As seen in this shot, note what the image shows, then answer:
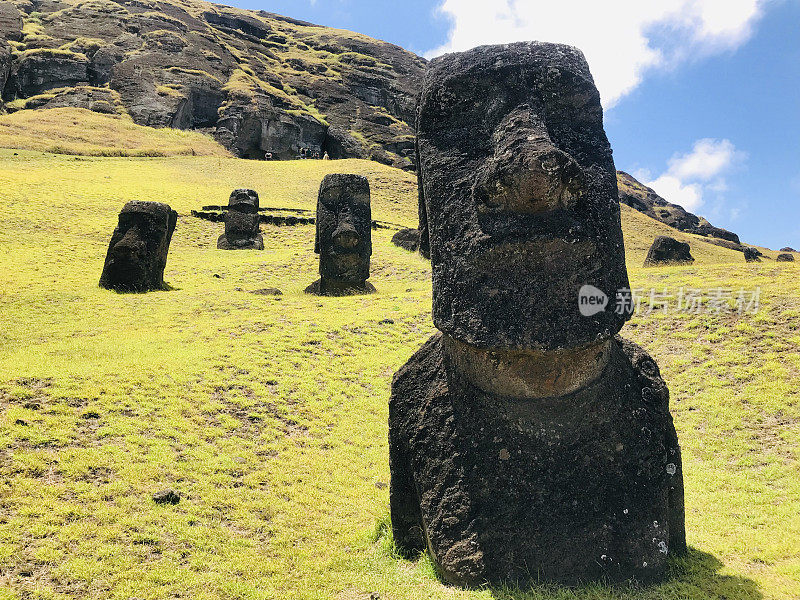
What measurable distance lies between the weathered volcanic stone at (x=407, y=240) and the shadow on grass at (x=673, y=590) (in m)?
21.0

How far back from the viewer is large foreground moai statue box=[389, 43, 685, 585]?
11.9ft

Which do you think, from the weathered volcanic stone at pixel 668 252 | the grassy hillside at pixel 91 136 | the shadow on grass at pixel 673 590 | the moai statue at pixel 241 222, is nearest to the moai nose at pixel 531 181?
the shadow on grass at pixel 673 590

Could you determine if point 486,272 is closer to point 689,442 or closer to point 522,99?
point 522,99

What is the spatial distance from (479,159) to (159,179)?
1344 inches

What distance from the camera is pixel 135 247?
14750mm

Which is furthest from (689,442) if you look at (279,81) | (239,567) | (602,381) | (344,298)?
(279,81)

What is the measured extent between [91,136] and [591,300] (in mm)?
48056

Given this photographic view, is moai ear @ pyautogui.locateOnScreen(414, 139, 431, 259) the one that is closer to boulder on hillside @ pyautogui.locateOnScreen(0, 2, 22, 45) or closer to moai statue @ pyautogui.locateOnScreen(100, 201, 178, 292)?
moai statue @ pyautogui.locateOnScreen(100, 201, 178, 292)

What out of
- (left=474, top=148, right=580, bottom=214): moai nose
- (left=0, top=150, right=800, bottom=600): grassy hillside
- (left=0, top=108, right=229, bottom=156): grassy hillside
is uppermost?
(left=0, top=108, right=229, bottom=156): grassy hillside

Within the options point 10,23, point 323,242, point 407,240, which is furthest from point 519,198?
point 10,23

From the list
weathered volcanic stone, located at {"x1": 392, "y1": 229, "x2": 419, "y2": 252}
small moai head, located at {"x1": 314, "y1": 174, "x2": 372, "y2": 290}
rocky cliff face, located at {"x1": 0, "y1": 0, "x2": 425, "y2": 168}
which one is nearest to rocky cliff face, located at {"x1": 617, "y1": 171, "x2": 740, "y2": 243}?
rocky cliff face, located at {"x1": 0, "y1": 0, "x2": 425, "y2": 168}

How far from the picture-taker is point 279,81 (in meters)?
73.6

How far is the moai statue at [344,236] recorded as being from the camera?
52.6 ft

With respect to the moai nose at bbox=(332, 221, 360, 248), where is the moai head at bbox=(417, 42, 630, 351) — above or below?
above
